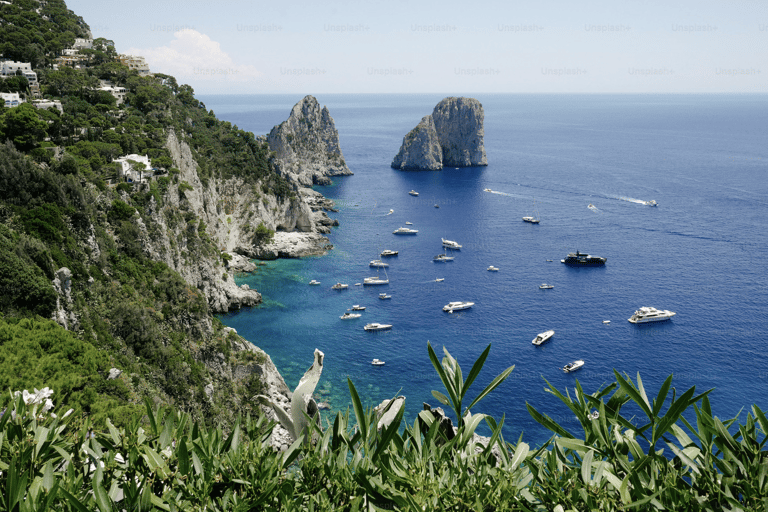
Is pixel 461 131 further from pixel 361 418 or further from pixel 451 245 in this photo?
pixel 361 418

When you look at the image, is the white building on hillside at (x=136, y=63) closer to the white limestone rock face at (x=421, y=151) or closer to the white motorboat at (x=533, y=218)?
the white motorboat at (x=533, y=218)

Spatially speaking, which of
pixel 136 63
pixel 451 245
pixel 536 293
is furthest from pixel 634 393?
pixel 136 63

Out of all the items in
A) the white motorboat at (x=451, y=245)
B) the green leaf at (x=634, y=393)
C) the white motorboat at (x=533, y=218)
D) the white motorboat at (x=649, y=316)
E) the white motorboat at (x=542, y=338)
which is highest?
the green leaf at (x=634, y=393)

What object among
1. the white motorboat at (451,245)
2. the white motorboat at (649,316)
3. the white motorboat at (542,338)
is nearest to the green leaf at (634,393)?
the white motorboat at (542,338)

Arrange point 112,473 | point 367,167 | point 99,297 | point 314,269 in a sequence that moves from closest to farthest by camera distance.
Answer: point 112,473
point 99,297
point 314,269
point 367,167

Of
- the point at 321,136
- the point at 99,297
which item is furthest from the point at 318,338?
the point at 321,136

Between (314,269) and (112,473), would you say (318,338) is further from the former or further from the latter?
(112,473)
